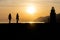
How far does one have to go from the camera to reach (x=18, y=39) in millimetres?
22375

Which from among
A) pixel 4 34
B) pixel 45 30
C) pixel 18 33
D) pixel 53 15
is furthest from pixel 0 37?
pixel 53 15

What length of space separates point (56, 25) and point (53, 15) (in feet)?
8.21

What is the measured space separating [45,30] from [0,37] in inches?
184

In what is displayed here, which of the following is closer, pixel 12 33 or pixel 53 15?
pixel 12 33

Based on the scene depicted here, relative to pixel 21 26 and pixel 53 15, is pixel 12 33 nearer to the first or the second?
pixel 21 26

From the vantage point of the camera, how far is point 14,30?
2252 cm

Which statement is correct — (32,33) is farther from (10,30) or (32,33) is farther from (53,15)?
(53,15)

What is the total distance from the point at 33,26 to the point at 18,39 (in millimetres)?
2055

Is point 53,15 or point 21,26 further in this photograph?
point 53,15

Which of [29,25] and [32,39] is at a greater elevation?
[29,25]

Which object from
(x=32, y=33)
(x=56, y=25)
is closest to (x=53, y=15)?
(x=56, y=25)

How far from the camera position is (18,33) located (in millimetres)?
22359

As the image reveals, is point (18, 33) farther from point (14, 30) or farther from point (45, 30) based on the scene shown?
point (45, 30)

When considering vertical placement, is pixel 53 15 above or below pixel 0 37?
above
